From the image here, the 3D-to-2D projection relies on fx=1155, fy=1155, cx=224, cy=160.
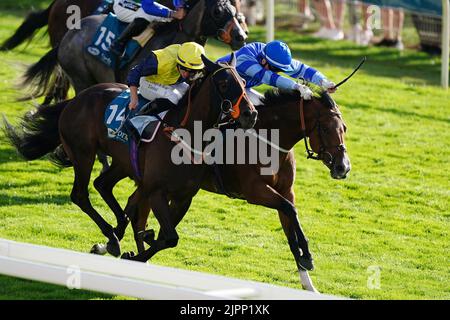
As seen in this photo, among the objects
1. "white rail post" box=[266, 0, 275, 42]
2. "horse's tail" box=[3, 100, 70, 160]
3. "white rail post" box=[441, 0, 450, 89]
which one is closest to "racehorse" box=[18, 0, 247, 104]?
"horse's tail" box=[3, 100, 70, 160]

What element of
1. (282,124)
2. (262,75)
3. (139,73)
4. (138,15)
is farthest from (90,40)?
(282,124)

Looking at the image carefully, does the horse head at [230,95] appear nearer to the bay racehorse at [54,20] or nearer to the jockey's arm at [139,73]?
the jockey's arm at [139,73]

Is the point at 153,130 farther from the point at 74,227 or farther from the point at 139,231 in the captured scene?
the point at 74,227

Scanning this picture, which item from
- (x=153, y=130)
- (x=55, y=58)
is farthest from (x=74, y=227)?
(x=55, y=58)

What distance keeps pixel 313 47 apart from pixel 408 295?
9167 mm

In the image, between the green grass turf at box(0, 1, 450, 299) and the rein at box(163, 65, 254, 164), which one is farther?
the green grass turf at box(0, 1, 450, 299)

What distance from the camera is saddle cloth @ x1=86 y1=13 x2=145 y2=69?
35.8 ft

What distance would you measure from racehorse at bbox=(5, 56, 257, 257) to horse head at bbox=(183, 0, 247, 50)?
62.2 inches

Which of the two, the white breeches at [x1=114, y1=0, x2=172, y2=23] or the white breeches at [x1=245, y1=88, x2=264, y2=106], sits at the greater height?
the white breeches at [x1=245, y1=88, x2=264, y2=106]

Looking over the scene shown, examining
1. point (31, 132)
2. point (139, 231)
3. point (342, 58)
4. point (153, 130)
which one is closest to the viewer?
point (153, 130)

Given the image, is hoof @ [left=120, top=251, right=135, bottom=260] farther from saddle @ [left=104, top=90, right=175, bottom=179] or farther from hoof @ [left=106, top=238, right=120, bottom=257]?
saddle @ [left=104, top=90, right=175, bottom=179]

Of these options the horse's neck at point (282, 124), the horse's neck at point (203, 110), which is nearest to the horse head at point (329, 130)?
the horse's neck at point (282, 124)

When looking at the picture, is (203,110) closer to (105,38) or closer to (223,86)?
(223,86)
